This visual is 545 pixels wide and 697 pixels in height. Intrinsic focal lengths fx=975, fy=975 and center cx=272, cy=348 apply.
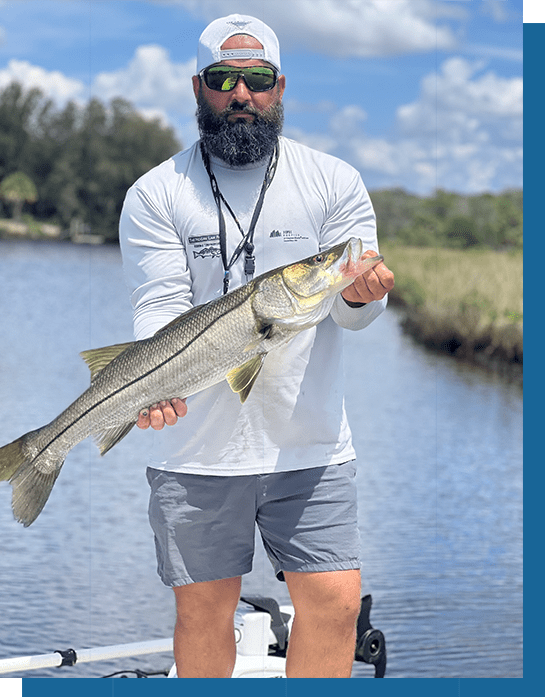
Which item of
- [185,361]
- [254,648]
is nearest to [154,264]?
[185,361]

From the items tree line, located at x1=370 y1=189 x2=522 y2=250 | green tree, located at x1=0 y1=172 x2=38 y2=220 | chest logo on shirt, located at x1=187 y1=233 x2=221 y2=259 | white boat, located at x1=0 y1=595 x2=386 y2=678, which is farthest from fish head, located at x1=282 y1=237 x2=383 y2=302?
green tree, located at x1=0 y1=172 x2=38 y2=220

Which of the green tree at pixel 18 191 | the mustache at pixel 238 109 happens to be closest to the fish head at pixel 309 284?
the mustache at pixel 238 109

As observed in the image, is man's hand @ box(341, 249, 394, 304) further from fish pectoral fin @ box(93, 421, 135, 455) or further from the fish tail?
the fish tail

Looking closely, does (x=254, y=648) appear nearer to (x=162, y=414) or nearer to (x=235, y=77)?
(x=162, y=414)

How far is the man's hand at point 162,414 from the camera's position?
Answer: 2.84 meters

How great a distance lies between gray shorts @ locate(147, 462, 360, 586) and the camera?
10.1 ft

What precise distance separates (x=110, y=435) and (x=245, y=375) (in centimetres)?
45

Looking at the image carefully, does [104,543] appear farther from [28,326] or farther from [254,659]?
[28,326]

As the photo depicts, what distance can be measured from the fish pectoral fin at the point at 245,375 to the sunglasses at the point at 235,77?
0.91m

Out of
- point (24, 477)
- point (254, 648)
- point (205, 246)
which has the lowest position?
point (254, 648)

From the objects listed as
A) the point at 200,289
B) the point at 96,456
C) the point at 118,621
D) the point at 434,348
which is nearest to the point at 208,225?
the point at 200,289

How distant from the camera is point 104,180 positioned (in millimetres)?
54125

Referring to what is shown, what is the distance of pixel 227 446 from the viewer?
120 inches

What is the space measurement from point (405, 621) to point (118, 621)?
1692 millimetres
